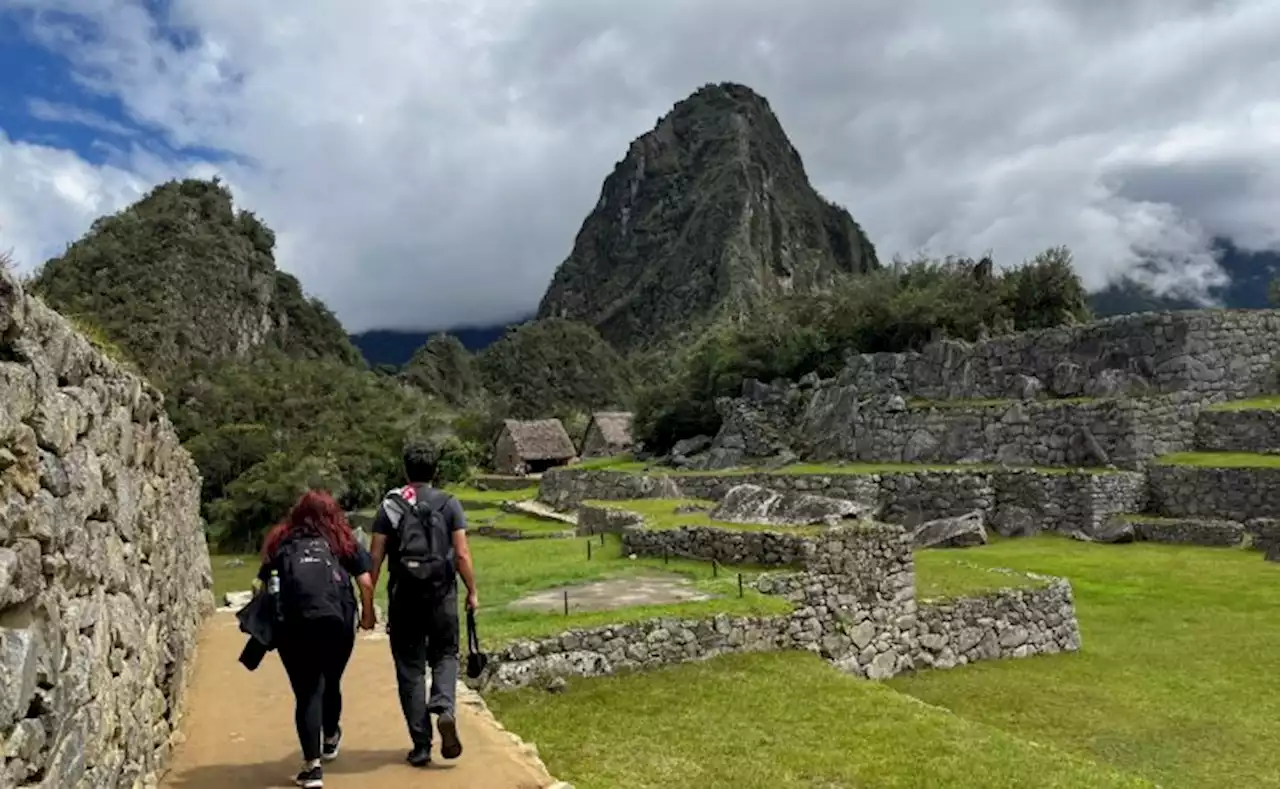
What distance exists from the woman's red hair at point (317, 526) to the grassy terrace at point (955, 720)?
2743mm

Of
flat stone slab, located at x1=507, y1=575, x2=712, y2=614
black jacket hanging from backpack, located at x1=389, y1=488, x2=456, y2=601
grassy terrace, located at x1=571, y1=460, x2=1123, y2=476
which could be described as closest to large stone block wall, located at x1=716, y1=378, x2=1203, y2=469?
grassy terrace, located at x1=571, y1=460, x2=1123, y2=476

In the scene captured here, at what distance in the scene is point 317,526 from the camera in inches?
218

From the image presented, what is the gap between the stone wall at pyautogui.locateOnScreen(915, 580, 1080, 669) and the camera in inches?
494

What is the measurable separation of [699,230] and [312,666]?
15427 centimetres

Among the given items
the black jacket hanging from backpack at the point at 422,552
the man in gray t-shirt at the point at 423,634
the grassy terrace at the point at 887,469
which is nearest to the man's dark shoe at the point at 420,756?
the man in gray t-shirt at the point at 423,634

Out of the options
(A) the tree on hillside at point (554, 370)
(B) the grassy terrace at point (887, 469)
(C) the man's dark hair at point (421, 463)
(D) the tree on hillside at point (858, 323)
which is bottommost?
(B) the grassy terrace at point (887, 469)

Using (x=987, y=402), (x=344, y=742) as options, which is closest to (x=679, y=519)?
(x=344, y=742)

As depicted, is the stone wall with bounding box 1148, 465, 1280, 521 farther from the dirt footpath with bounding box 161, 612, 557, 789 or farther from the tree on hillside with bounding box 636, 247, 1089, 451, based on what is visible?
the dirt footpath with bounding box 161, 612, 557, 789

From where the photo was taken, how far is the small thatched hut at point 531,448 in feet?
192

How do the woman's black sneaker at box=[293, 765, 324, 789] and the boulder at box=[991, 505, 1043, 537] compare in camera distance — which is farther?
the boulder at box=[991, 505, 1043, 537]

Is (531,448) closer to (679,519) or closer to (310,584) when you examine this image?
(679,519)

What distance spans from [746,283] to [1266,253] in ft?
290

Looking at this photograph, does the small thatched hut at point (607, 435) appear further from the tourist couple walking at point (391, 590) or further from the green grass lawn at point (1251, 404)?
the tourist couple walking at point (391, 590)

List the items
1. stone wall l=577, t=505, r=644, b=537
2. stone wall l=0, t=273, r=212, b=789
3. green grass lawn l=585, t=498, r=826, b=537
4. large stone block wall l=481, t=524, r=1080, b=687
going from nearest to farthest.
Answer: stone wall l=0, t=273, r=212, b=789
large stone block wall l=481, t=524, r=1080, b=687
green grass lawn l=585, t=498, r=826, b=537
stone wall l=577, t=505, r=644, b=537
